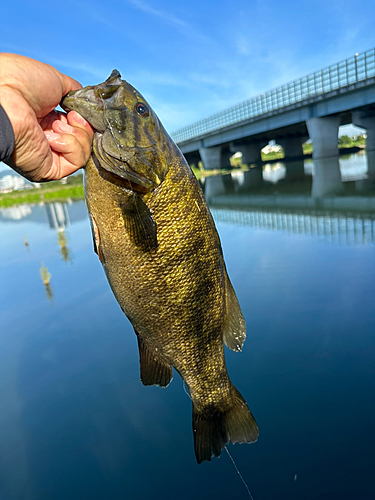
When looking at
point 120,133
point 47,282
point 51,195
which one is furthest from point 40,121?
point 51,195

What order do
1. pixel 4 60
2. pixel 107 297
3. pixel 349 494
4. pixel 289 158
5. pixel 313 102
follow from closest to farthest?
pixel 4 60 → pixel 349 494 → pixel 107 297 → pixel 313 102 → pixel 289 158

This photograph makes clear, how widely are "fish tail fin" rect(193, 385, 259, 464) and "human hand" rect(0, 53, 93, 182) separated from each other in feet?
6.29

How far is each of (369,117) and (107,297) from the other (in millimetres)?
29599

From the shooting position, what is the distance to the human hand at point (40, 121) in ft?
5.24

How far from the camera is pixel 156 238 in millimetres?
2146

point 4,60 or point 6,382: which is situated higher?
point 4,60

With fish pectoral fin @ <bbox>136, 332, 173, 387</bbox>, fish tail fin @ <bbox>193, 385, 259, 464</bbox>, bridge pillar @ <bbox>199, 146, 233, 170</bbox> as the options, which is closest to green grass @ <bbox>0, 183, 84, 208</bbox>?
bridge pillar @ <bbox>199, 146, 233, 170</bbox>

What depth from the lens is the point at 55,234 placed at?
13.8 meters

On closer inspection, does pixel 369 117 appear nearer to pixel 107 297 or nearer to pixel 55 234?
pixel 55 234

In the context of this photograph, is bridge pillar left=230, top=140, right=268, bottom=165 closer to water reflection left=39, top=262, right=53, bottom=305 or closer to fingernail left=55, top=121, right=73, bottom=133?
water reflection left=39, top=262, right=53, bottom=305

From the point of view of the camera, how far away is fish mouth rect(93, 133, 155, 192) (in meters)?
2.06

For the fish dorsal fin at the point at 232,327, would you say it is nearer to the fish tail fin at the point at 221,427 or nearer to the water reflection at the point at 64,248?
the fish tail fin at the point at 221,427

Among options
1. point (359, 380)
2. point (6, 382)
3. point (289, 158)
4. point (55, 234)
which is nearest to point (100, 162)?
point (359, 380)

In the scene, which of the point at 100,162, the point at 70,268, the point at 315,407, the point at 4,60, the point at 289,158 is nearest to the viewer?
the point at 4,60
